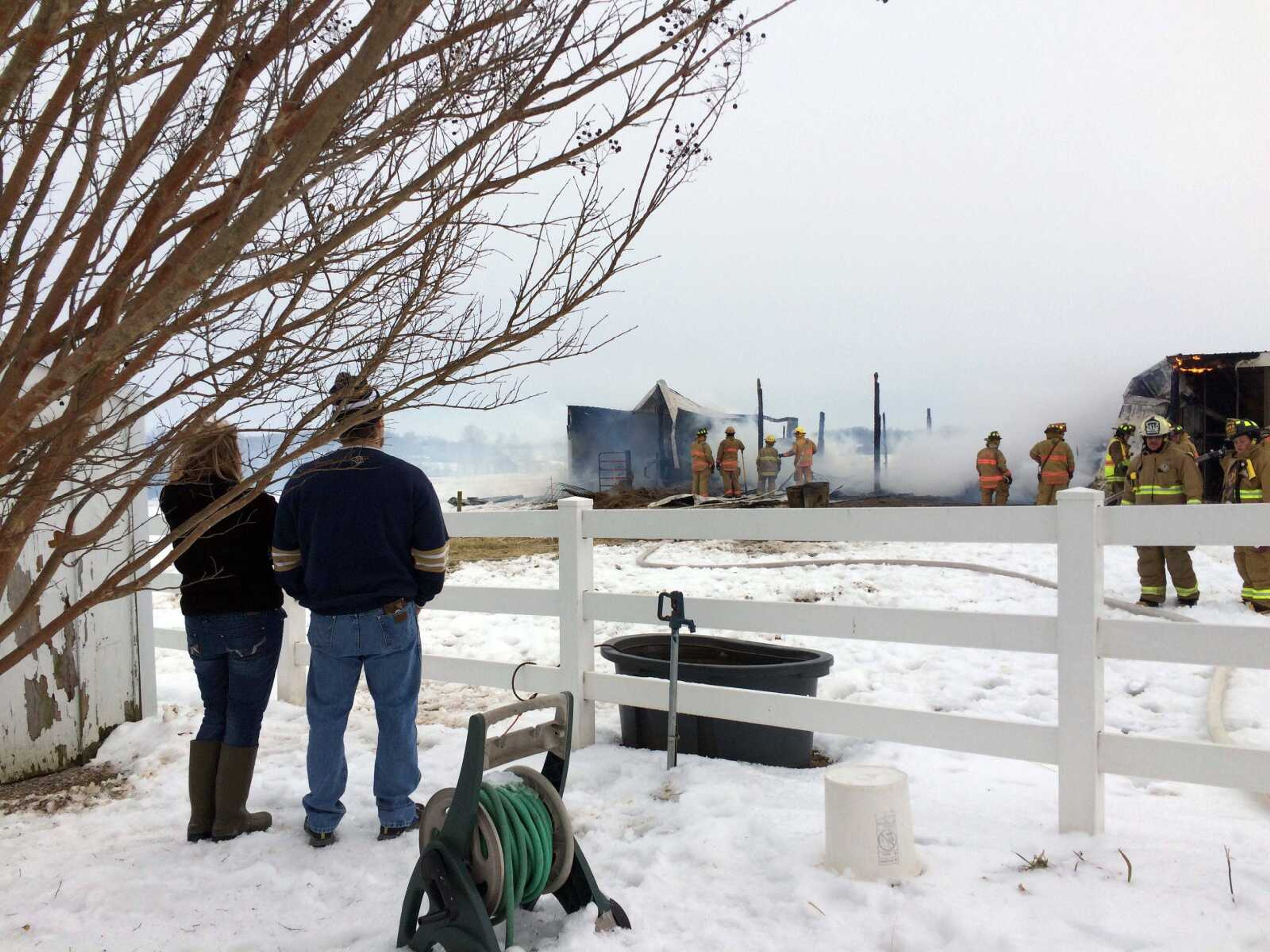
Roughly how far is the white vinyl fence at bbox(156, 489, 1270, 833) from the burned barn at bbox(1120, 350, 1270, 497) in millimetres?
16945

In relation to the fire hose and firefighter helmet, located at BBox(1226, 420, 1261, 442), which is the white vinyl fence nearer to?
the fire hose

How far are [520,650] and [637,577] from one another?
384 centimetres

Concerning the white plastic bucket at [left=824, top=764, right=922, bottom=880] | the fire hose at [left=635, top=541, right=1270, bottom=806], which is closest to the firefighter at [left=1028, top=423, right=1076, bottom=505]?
the fire hose at [left=635, top=541, right=1270, bottom=806]

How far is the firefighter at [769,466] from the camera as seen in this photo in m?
23.2

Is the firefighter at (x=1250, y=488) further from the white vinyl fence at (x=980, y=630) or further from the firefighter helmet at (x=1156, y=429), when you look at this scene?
the white vinyl fence at (x=980, y=630)

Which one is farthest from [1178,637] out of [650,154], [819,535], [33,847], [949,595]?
[949,595]

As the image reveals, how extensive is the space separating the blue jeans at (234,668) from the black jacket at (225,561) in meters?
0.05

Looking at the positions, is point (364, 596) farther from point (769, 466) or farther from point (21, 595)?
point (769, 466)

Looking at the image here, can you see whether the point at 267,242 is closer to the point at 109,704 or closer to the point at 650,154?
the point at 650,154

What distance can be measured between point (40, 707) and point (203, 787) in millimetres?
1673

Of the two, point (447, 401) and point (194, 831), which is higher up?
point (447, 401)

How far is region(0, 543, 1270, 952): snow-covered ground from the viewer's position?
2.83 meters

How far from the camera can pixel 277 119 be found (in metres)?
1.69

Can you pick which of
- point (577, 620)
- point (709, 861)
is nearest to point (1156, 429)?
point (577, 620)
